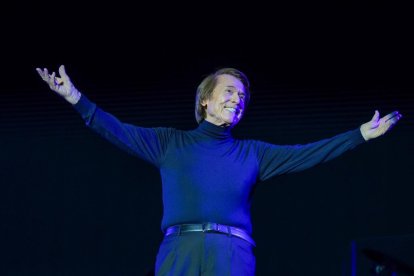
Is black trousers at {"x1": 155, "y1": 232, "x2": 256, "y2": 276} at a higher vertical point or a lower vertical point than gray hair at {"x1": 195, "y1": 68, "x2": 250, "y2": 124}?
lower

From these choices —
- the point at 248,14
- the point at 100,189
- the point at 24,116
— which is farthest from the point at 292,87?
the point at 24,116

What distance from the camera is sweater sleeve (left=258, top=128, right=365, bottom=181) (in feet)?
6.78

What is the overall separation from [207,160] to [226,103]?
26 cm

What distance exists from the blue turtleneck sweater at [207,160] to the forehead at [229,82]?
16 cm

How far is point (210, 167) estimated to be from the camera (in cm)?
198

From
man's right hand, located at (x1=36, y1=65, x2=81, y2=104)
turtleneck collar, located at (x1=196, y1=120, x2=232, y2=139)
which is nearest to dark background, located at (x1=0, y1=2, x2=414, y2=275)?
turtleneck collar, located at (x1=196, y1=120, x2=232, y2=139)

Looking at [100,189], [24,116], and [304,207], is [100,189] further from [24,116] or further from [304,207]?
[304,207]

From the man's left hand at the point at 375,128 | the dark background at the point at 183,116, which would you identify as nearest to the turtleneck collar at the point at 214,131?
the man's left hand at the point at 375,128

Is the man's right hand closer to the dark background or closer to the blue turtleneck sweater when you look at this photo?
the blue turtleneck sweater

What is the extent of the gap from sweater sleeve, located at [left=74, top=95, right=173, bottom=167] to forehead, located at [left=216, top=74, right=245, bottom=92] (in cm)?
27

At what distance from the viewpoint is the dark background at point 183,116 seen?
3.13m

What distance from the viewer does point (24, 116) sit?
11.6 ft

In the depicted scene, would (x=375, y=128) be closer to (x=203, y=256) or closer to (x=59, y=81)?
(x=203, y=256)

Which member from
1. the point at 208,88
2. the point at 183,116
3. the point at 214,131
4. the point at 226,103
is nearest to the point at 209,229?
the point at 214,131
